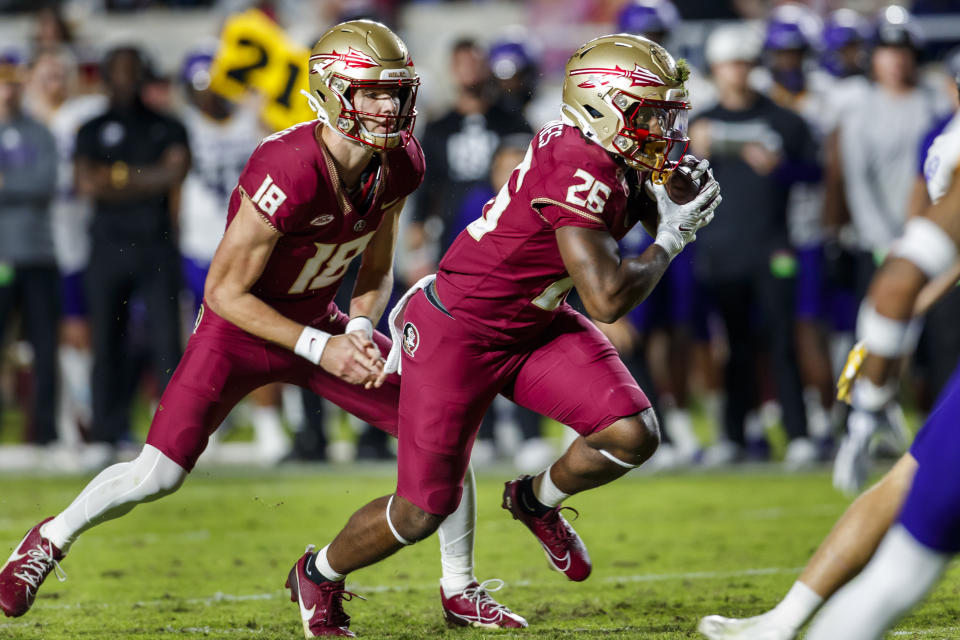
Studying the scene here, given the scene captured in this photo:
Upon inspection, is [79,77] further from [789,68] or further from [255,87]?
[789,68]

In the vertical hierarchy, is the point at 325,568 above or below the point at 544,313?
below

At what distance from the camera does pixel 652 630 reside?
407cm

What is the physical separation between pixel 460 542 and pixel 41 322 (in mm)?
4810

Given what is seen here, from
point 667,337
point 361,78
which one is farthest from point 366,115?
point 667,337

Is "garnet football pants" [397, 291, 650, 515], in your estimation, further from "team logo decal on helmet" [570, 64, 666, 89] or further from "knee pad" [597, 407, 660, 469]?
"team logo decal on helmet" [570, 64, 666, 89]

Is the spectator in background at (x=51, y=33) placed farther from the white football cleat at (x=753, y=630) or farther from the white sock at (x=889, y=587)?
the white sock at (x=889, y=587)

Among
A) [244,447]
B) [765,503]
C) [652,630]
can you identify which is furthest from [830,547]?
[244,447]

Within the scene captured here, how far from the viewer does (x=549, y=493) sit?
4.31 m

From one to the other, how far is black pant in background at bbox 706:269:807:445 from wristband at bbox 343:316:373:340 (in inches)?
159

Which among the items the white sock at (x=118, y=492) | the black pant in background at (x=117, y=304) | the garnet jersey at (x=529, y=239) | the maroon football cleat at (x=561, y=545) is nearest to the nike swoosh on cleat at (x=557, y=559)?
the maroon football cleat at (x=561, y=545)

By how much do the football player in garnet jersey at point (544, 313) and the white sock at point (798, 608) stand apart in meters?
0.94

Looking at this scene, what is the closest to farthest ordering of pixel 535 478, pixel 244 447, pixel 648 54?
pixel 648 54 → pixel 535 478 → pixel 244 447

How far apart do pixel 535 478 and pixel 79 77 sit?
7.10 metres

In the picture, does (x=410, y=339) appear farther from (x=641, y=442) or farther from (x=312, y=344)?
(x=641, y=442)
